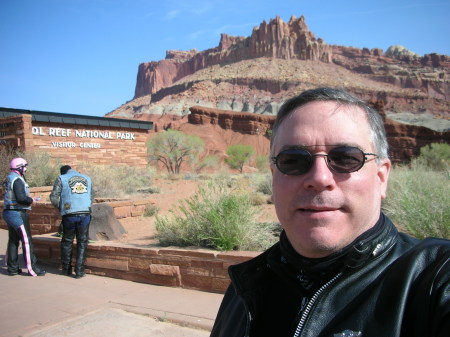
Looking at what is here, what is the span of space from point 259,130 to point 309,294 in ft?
216

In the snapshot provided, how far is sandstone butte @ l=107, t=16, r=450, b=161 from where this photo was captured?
213 ft

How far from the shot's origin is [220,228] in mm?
5691

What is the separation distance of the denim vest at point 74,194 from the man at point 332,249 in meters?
5.58

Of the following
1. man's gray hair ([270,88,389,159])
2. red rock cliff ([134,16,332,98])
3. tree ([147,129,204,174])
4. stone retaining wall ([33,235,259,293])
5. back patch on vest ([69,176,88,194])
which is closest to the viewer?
man's gray hair ([270,88,389,159])

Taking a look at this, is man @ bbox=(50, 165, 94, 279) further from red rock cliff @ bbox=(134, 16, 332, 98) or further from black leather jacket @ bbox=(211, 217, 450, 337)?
red rock cliff @ bbox=(134, 16, 332, 98)

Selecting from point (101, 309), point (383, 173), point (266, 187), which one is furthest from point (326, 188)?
point (266, 187)

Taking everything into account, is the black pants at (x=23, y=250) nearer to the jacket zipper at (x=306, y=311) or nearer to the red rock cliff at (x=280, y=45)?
the jacket zipper at (x=306, y=311)

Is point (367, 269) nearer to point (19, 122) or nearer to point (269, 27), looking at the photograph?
point (19, 122)

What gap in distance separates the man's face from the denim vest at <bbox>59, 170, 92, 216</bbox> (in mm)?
5859

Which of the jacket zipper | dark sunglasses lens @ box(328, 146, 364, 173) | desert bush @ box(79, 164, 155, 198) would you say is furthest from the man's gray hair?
desert bush @ box(79, 164, 155, 198)

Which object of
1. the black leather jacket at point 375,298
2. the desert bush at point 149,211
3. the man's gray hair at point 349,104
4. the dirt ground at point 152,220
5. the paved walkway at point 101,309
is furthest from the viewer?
the desert bush at point 149,211

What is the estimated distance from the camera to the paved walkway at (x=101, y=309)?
4.22m

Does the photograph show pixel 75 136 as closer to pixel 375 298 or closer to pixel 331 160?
pixel 331 160

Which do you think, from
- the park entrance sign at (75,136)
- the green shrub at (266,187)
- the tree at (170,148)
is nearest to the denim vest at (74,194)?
the green shrub at (266,187)
